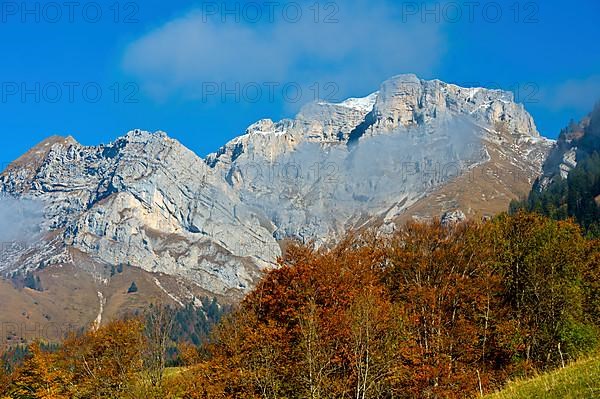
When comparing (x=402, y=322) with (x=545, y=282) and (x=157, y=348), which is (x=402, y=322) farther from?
(x=157, y=348)

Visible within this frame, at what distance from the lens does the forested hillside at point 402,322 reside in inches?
1745

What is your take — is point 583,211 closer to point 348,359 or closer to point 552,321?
point 552,321

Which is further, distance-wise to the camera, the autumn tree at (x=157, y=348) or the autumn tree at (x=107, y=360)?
the autumn tree at (x=107, y=360)

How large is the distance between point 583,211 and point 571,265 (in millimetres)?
154922

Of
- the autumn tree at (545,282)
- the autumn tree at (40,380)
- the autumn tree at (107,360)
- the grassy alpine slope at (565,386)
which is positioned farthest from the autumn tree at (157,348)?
the grassy alpine slope at (565,386)

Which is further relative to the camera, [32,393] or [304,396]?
[32,393]

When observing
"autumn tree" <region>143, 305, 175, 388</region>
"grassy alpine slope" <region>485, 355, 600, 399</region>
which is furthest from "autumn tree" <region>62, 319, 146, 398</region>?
"grassy alpine slope" <region>485, 355, 600, 399</region>

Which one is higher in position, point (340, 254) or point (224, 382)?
point (340, 254)

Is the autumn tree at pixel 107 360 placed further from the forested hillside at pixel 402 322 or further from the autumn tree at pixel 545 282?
the autumn tree at pixel 545 282

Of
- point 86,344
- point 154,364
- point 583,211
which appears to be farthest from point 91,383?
point 583,211

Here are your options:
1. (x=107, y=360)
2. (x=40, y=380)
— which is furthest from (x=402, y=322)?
(x=40, y=380)

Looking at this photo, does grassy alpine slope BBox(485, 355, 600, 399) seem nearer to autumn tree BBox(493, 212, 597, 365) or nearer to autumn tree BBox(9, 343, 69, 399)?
autumn tree BBox(493, 212, 597, 365)

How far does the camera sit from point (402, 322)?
4381 centimetres

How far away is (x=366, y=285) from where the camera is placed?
50.8 meters
